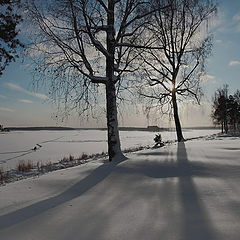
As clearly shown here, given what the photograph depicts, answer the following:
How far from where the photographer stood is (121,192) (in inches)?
145

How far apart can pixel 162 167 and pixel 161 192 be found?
6.15ft

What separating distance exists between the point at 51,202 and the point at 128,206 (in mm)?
1162

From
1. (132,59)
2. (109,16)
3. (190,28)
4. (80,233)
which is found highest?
(190,28)

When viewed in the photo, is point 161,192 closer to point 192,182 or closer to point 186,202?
point 186,202

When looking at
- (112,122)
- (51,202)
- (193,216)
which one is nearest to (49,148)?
(112,122)

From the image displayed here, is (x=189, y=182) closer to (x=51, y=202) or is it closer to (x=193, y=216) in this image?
(x=193, y=216)

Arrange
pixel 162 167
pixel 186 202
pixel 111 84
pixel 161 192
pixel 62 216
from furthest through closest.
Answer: pixel 111 84 → pixel 162 167 → pixel 161 192 → pixel 186 202 → pixel 62 216

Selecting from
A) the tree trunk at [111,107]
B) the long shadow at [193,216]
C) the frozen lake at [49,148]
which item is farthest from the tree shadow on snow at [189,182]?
the frozen lake at [49,148]

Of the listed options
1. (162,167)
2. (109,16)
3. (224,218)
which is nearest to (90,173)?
(162,167)

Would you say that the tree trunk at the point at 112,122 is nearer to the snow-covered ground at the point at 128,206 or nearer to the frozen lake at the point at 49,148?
the snow-covered ground at the point at 128,206

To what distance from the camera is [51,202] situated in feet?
10.9

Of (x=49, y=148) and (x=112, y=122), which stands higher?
(x=112, y=122)

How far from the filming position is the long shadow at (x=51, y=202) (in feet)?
8.92

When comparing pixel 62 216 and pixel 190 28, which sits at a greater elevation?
pixel 190 28
